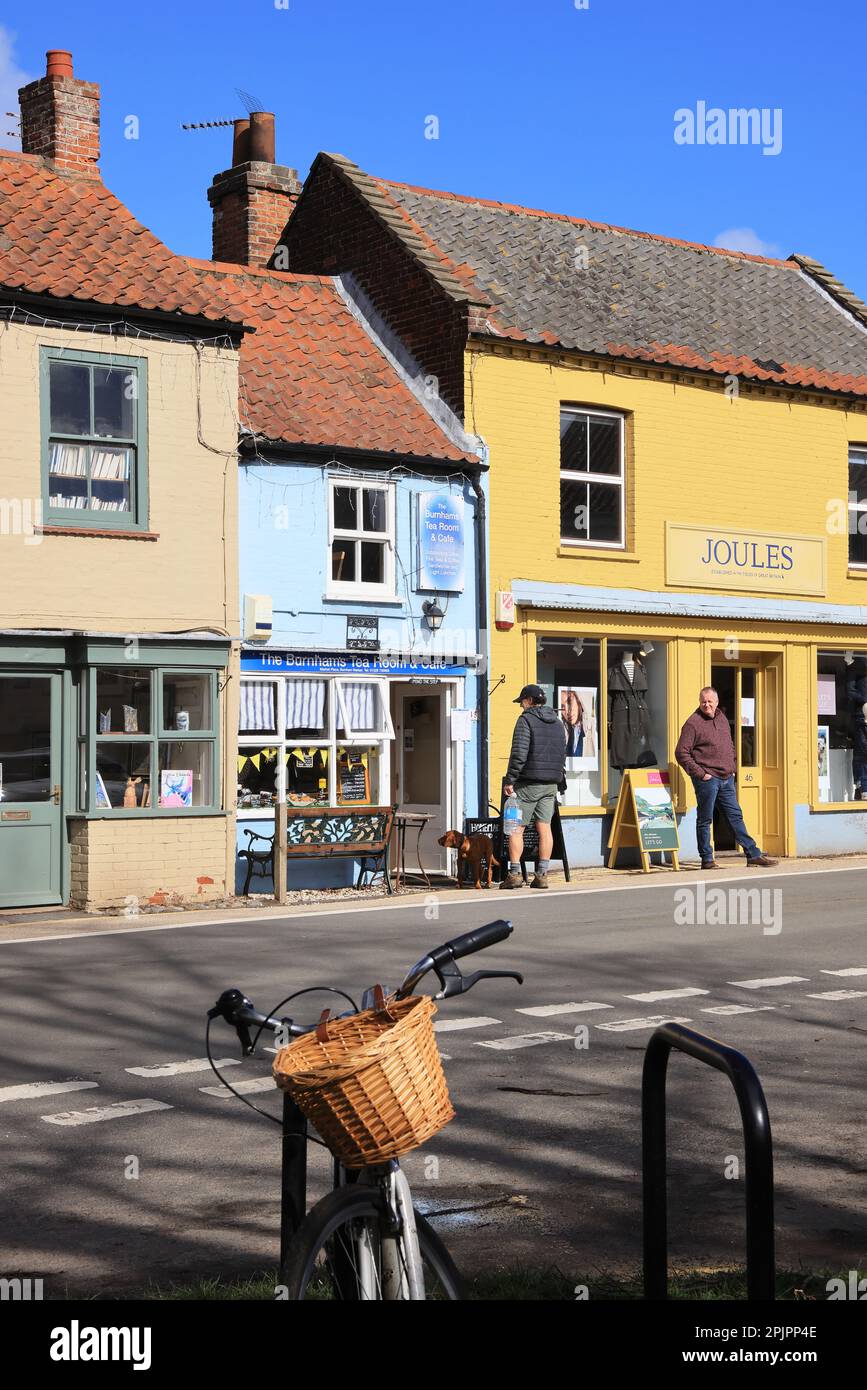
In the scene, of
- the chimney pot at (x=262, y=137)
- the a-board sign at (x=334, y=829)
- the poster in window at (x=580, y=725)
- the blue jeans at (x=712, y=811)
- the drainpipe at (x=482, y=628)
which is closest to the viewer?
the a-board sign at (x=334, y=829)

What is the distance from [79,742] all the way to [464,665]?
5.35 metres

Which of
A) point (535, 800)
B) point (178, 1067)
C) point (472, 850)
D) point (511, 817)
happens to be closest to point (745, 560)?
point (535, 800)

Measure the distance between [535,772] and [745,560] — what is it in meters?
6.25

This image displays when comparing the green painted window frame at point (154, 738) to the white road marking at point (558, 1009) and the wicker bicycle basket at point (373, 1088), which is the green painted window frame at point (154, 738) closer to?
the white road marking at point (558, 1009)

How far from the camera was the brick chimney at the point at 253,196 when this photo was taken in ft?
81.3

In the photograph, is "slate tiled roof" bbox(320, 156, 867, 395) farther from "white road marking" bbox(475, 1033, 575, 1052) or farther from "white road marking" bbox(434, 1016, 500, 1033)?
"white road marking" bbox(475, 1033, 575, 1052)

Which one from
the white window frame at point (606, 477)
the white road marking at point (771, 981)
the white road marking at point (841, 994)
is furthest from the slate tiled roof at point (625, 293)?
the white road marking at point (841, 994)

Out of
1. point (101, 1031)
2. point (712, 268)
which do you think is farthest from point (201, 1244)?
point (712, 268)

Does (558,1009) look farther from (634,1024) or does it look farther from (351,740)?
(351,740)

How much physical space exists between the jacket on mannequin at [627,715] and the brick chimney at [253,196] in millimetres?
8083

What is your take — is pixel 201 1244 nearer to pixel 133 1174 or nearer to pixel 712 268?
pixel 133 1174

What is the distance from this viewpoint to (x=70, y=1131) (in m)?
7.55

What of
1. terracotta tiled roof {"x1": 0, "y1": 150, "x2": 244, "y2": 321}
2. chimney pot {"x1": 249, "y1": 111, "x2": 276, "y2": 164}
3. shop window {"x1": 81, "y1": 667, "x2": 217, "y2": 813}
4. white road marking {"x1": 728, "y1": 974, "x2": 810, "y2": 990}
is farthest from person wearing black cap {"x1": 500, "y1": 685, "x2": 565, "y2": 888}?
chimney pot {"x1": 249, "y1": 111, "x2": 276, "y2": 164}

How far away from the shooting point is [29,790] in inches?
676
